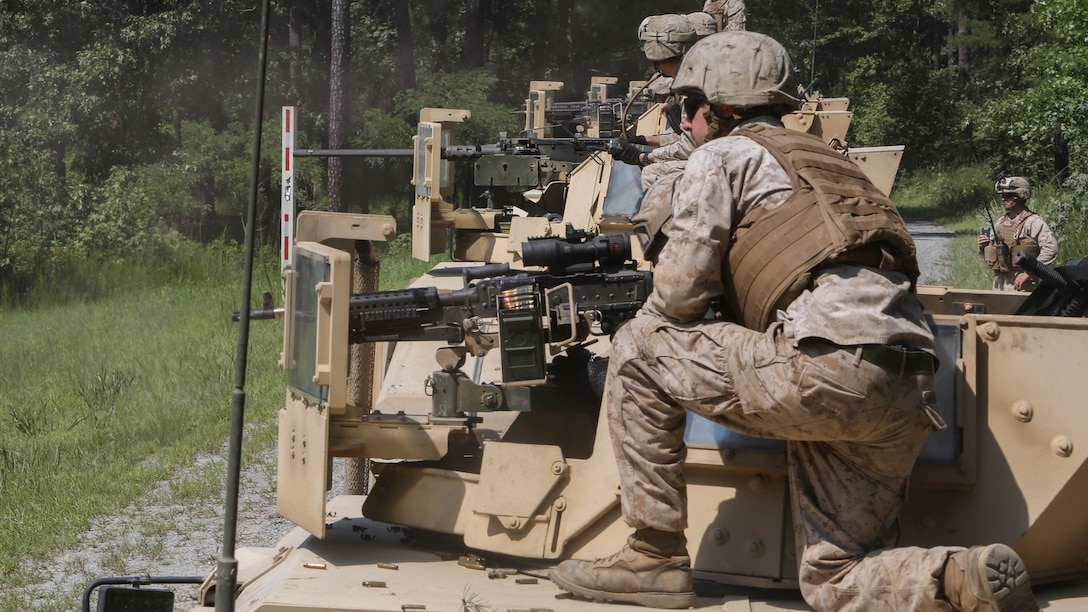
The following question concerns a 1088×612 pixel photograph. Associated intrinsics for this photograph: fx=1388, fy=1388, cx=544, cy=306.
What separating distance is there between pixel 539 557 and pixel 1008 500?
1.30m

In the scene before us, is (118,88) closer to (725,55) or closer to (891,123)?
(891,123)

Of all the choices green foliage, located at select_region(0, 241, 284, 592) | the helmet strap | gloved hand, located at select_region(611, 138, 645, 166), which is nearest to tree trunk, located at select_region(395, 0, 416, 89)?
green foliage, located at select_region(0, 241, 284, 592)

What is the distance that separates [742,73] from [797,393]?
90cm

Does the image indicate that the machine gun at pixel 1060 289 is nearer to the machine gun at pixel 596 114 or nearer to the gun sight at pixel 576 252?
the gun sight at pixel 576 252

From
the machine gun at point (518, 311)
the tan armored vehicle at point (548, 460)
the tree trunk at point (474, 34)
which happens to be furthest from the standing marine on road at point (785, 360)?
the tree trunk at point (474, 34)

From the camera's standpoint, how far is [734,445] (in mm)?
3793

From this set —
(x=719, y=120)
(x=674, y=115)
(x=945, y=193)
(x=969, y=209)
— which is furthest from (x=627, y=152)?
(x=945, y=193)

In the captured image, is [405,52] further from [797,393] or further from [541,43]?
[797,393]

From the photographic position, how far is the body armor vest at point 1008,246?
11094mm

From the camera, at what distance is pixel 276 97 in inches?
954

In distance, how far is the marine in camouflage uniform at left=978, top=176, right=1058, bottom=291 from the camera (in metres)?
11.0

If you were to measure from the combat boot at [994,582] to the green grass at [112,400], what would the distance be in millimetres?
4397

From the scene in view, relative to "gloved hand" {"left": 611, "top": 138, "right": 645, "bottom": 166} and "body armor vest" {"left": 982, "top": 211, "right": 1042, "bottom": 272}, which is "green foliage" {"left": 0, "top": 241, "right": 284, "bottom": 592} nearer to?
"gloved hand" {"left": 611, "top": 138, "right": 645, "bottom": 166}

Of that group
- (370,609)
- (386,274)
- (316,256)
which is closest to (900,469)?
(370,609)
